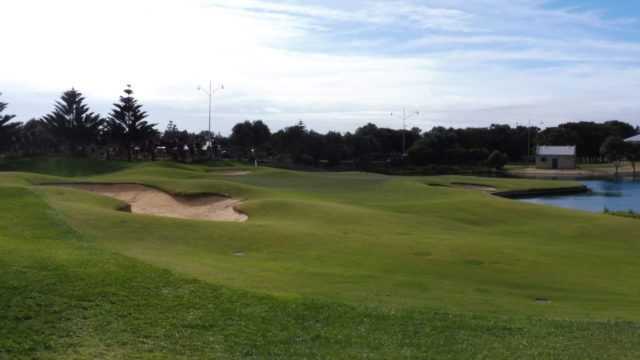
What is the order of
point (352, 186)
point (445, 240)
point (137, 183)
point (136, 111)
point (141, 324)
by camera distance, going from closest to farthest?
1. point (141, 324)
2. point (445, 240)
3. point (137, 183)
4. point (352, 186)
5. point (136, 111)

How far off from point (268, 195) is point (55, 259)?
2537 centimetres

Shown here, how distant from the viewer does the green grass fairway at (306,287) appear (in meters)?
8.32

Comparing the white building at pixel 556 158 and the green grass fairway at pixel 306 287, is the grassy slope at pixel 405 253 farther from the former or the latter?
the white building at pixel 556 158

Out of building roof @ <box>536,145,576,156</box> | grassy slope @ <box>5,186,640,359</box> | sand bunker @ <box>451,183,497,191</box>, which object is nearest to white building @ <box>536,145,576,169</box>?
building roof @ <box>536,145,576,156</box>

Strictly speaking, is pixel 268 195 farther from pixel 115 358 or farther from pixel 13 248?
pixel 115 358

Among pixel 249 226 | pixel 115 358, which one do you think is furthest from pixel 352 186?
pixel 115 358

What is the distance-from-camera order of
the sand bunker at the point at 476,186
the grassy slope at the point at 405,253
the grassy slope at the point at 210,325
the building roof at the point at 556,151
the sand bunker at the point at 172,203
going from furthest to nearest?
1. the building roof at the point at 556,151
2. the sand bunker at the point at 476,186
3. the sand bunker at the point at 172,203
4. the grassy slope at the point at 405,253
5. the grassy slope at the point at 210,325

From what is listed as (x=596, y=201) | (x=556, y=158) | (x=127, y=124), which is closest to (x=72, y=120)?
(x=127, y=124)

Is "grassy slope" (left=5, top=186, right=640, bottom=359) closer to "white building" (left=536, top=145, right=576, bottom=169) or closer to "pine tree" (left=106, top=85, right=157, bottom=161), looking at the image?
"pine tree" (left=106, top=85, right=157, bottom=161)

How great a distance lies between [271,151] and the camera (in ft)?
372

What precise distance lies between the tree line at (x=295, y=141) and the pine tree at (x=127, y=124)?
0.44ft

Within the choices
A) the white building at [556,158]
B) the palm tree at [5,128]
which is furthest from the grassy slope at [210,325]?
the white building at [556,158]

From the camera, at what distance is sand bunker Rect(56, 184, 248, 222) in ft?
100

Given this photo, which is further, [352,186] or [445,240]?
[352,186]
